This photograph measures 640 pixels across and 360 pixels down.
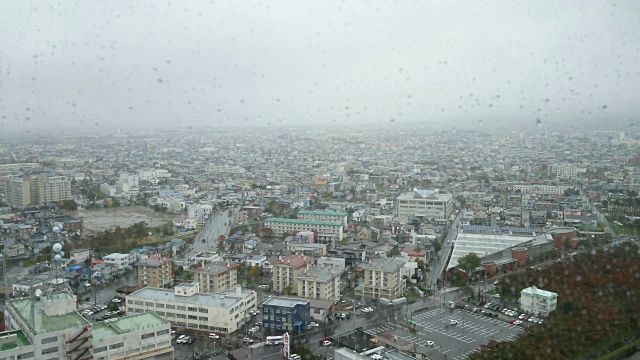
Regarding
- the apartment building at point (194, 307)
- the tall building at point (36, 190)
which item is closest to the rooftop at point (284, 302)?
the apartment building at point (194, 307)

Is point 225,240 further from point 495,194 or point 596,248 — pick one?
point 495,194

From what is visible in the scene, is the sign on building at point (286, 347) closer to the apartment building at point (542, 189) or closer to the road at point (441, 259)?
the road at point (441, 259)

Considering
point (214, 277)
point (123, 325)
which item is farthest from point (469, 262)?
point (123, 325)

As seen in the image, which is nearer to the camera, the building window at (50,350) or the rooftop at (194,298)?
the building window at (50,350)

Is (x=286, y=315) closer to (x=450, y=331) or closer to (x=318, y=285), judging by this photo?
(x=318, y=285)

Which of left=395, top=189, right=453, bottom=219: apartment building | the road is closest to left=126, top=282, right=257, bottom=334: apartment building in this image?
the road

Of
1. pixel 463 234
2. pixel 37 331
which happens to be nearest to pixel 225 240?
pixel 463 234
